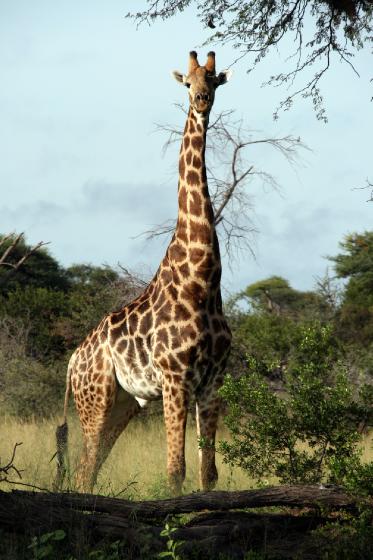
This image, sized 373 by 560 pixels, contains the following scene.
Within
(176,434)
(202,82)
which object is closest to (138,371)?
(176,434)

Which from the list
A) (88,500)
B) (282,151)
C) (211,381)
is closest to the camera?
(88,500)

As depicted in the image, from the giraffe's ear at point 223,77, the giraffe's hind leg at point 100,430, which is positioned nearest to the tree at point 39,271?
the giraffe's hind leg at point 100,430

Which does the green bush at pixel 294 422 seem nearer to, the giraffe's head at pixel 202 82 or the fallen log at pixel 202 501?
the fallen log at pixel 202 501

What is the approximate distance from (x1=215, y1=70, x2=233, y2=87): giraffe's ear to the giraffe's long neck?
410 mm

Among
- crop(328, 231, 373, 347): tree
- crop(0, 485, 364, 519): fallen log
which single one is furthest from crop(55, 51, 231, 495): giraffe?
crop(328, 231, 373, 347): tree

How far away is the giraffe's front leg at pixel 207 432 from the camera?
8945mm

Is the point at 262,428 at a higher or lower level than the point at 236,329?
lower

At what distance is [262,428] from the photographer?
28.3ft

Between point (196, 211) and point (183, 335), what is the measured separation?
128 cm

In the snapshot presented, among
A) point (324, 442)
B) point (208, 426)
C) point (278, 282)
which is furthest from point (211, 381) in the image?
point (278, 282)

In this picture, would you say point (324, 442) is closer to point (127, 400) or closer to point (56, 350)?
point (127, 400)

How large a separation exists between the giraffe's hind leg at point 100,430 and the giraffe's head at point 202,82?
3182 millimetres

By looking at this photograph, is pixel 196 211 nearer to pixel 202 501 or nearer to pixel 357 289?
pixel 202 501

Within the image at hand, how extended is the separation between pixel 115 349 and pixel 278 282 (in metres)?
32.2
